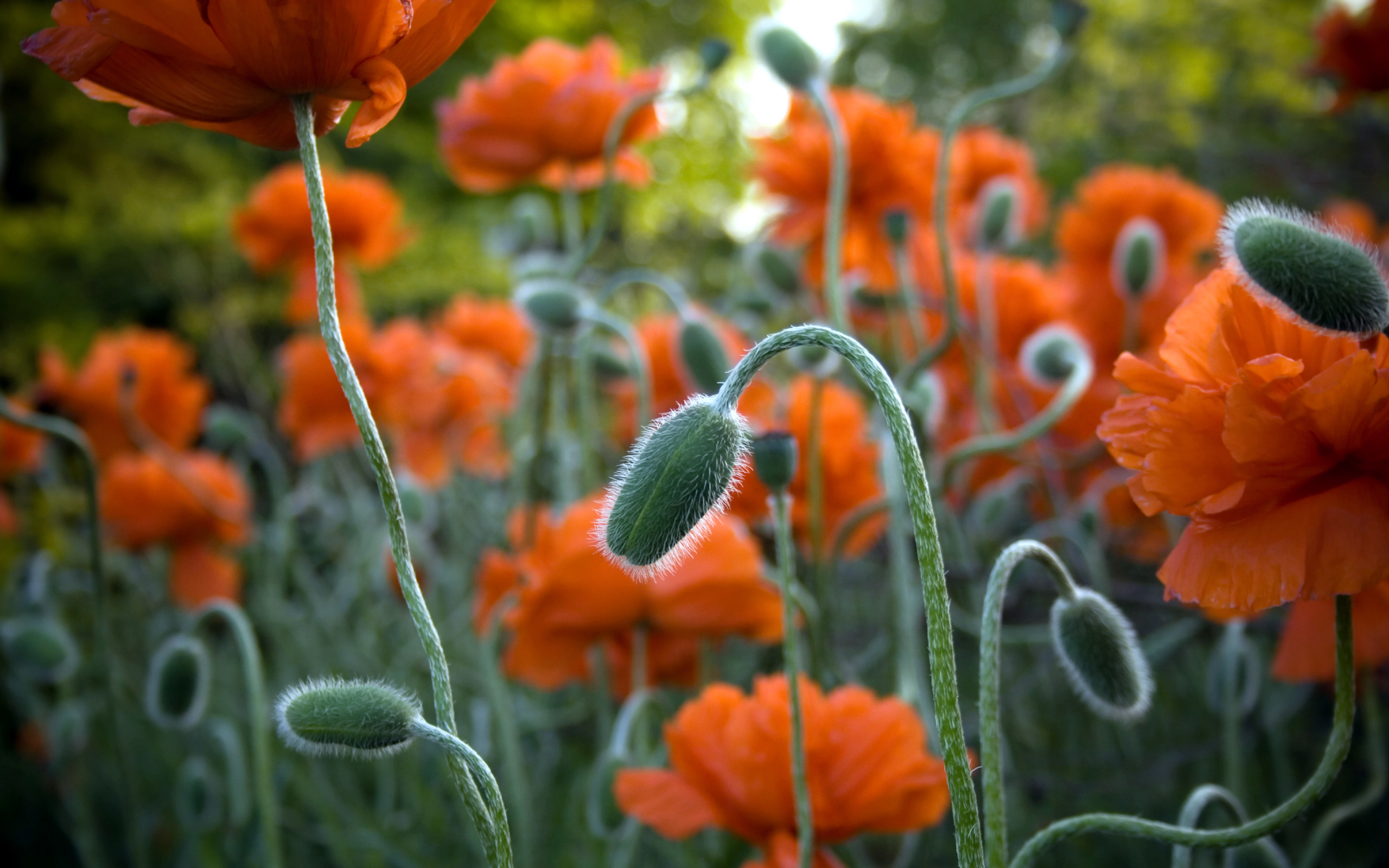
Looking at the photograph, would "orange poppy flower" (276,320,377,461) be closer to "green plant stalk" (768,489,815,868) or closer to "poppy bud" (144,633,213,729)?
"poppy bud" (144,633,213,729)

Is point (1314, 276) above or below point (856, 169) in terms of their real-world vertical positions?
below

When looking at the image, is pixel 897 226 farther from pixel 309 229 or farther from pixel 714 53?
pixel 309 229

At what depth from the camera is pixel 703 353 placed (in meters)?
1.05

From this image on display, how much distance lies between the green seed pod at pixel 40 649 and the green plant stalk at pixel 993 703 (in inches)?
47.8

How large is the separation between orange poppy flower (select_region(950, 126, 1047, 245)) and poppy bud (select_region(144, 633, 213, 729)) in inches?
50.7

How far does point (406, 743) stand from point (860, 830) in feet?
1.20

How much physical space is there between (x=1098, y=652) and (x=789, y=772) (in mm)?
220

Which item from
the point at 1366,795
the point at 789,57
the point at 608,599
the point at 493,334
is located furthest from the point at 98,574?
the point at 493,334

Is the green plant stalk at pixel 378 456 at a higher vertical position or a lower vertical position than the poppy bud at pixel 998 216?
lower

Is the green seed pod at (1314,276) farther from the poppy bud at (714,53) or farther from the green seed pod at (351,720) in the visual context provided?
the poppy bud at (714,53)

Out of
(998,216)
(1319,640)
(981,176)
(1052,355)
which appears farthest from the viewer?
(981,176)

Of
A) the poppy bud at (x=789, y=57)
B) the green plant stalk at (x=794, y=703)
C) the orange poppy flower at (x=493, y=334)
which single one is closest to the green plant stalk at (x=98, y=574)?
the green plant stalk at (x=794, y=703)

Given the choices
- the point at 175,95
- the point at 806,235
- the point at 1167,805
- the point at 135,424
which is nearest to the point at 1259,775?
the point at 1167,805

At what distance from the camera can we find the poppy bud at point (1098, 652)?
1.95 ft
